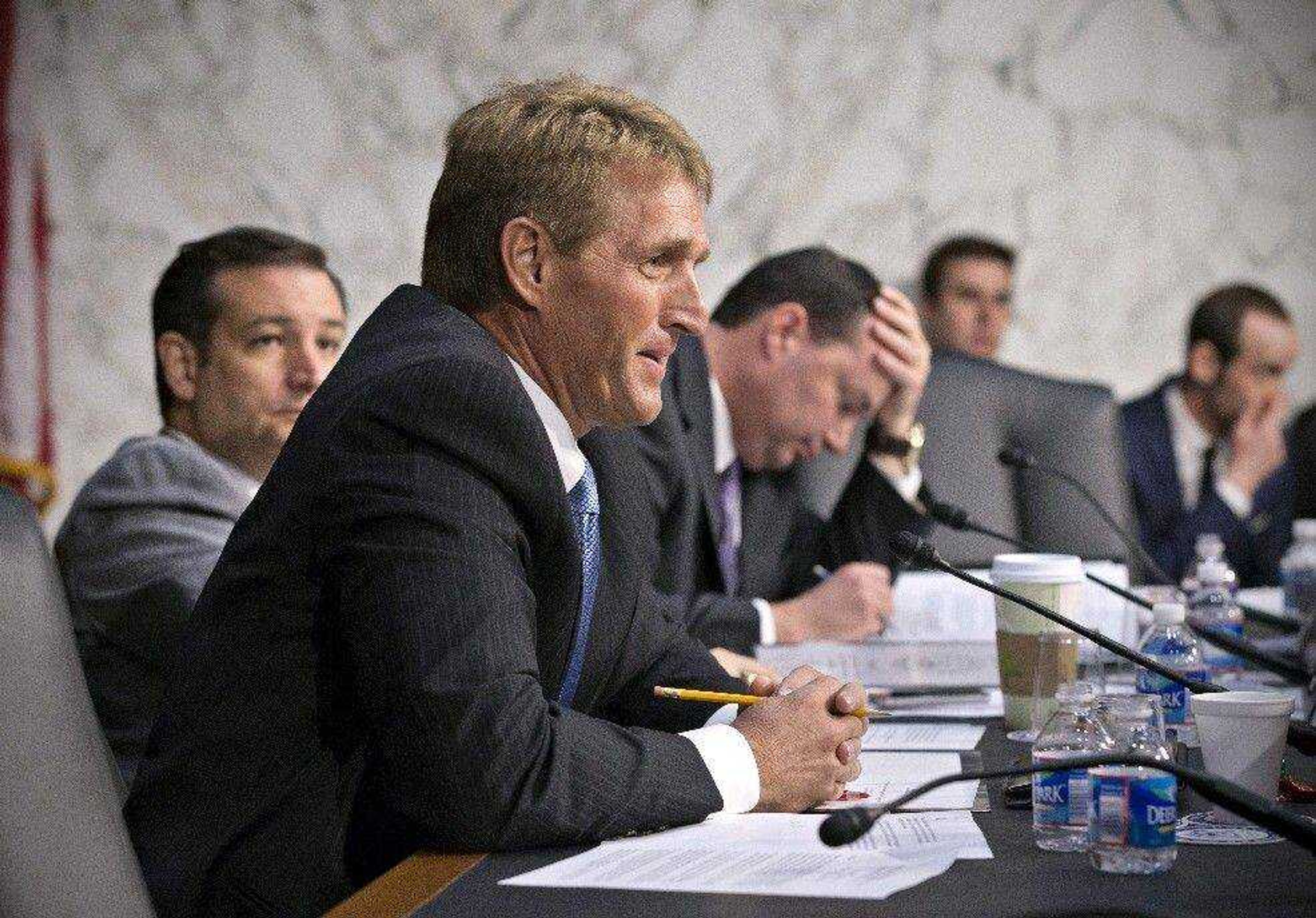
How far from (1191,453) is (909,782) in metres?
3.31

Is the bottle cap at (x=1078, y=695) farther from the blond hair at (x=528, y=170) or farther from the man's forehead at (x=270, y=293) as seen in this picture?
the man's forehead at (x=270, y=293)

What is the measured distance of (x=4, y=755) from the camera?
1021 millimetres

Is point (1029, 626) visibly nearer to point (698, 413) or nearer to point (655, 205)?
point (655, 205)

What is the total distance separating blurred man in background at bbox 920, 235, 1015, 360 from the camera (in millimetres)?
4438

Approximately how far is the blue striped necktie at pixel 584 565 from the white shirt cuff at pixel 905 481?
1.46 m

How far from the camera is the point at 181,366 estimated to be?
2400 mm

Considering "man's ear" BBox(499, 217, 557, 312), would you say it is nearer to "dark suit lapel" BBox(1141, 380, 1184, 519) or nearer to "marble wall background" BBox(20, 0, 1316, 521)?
"marble wall background" BBox(20, 0, 1316, 521)

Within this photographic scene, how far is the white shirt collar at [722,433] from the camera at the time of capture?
308 cm

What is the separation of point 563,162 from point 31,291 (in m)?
3.21

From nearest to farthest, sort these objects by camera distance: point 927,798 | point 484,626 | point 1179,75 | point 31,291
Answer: point 484,626, point 927,798, point 31,291, point 1179,75

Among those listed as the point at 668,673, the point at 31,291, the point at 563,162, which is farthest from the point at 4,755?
the point at 31,291

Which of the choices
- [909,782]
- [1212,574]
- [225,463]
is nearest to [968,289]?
[1212,574]

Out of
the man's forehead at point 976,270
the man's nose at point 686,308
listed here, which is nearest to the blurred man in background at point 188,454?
the man's nose at point 686,308

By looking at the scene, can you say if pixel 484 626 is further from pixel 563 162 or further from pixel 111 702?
pixel 111 702
